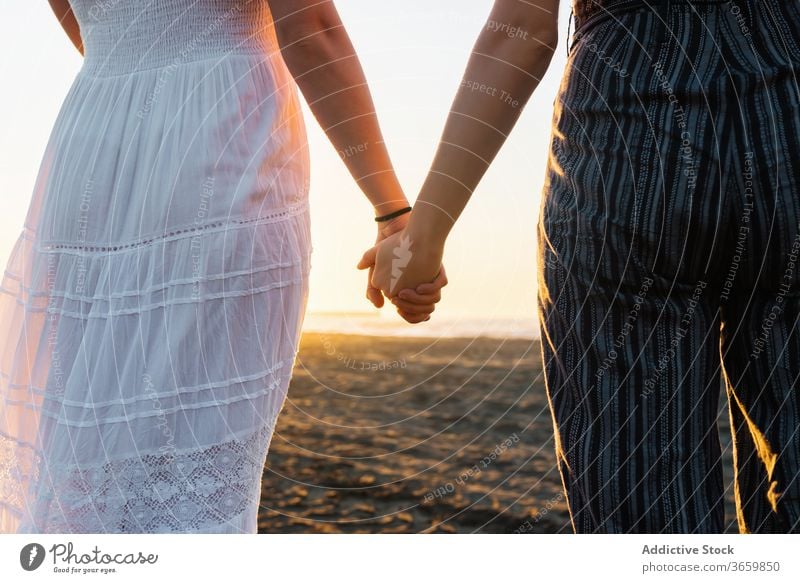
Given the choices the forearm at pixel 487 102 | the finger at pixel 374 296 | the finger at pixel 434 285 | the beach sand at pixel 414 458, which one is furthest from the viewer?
the beach sand at pixel 414 458

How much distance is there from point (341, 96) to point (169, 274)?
0.34 meters

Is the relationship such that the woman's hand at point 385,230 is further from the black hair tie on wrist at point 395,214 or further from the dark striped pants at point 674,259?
the dark striped pants at point 674,259

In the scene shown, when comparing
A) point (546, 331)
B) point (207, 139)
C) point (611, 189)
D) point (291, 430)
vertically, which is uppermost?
point (207, 139)

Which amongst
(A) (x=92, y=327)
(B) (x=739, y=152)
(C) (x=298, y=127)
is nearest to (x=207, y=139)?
(C) (x=298, y=127)

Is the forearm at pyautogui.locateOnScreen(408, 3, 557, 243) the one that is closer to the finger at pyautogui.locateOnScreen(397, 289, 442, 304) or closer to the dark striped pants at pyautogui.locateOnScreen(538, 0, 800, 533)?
the dark striped pants at pyautogui.locateOnScreen(538, 0, 800, 533)

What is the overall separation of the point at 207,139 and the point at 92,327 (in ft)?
0.99

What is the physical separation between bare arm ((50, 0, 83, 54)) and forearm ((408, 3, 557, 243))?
0.80m

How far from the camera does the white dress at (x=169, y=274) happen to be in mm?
1186

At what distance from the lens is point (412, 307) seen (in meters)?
1.25

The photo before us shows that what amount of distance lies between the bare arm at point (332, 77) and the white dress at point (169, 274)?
61mm

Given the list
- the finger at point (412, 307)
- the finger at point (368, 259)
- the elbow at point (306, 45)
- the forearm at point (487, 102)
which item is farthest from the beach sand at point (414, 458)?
the forearm at point (487, 102)

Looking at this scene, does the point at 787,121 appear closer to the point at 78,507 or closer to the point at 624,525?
the point at 624,525

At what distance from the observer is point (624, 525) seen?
94 cm
